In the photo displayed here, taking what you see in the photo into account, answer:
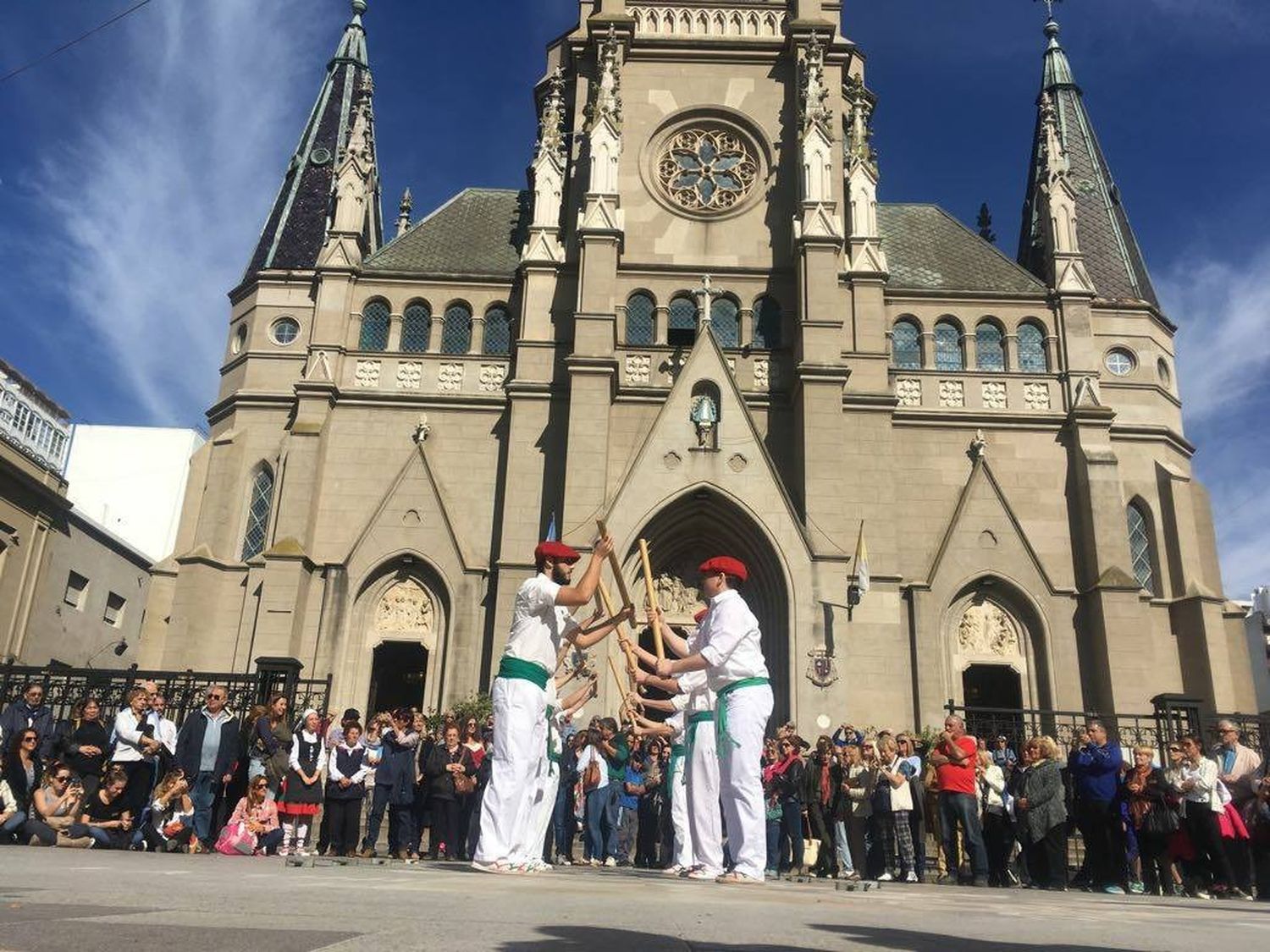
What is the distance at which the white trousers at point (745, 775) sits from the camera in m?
7.33

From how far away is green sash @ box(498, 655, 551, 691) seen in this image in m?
7.35

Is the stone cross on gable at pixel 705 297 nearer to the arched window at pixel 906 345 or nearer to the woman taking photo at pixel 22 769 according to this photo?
the arched window at pixel 906 345

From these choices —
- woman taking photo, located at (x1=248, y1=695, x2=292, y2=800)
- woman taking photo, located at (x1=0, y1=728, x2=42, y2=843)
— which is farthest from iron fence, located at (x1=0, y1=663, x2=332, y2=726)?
woman taking photo, located at (x1=0, y1=728, x2=42, y2=843)

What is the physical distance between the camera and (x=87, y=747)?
37.0ft

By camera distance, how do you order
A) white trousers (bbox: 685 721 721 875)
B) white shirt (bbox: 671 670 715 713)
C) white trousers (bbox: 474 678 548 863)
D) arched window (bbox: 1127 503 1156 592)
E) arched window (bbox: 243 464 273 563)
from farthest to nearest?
arched window (bbox: 243 464 273 563) < arched window (bbox: 1127 503 1156 592) < white shirt (bbox: 671 670 715 713) < white trousers (bbox: 685 721 721 875) < white trousers (bbox: 474 678 548 863)

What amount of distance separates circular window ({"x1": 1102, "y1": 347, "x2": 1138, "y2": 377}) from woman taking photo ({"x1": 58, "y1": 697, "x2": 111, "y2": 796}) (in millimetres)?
24487

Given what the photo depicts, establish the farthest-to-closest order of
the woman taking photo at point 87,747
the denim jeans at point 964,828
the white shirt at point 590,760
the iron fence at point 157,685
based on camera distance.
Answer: the iron fence at point 157,685, the white shirt at point 590,760, the denim jeans at point 964,828, the woman taking photo at point 87,747

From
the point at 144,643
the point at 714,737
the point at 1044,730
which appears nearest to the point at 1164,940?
the point at 714,737

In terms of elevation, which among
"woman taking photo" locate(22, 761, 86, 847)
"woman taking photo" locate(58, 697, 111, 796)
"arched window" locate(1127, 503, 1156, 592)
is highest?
"arched window" locate(1127, 503, 1156, 592)

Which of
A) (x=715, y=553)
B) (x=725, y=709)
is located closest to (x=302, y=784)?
(x=725, y=709)

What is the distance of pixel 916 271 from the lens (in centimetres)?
2753

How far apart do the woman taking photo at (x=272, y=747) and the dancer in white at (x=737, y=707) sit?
6.13m

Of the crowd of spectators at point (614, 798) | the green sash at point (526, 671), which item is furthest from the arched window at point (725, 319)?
the green sash at point (526, 671)

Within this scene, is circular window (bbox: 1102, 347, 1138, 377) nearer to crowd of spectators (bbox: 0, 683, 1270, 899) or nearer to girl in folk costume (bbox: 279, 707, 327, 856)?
crowd of spectators (bbox: 0, 683, 1270, 899)
